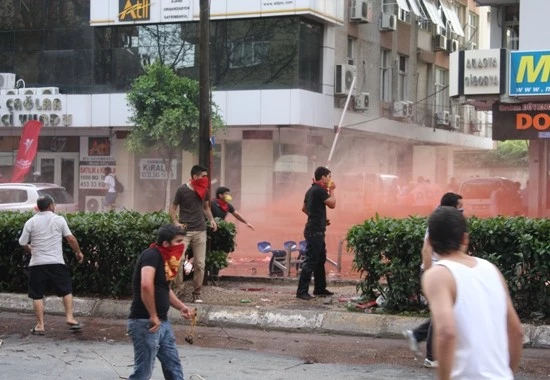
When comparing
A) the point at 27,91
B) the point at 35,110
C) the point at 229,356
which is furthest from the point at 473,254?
the point at 27,91

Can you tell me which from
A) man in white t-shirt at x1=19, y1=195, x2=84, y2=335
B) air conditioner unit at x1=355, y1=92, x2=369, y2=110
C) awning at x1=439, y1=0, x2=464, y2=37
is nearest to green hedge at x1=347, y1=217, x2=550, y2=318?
man in white t-shirt at x1=19, y1=195, x2=84, y2=335

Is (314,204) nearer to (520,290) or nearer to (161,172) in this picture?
(520,290)

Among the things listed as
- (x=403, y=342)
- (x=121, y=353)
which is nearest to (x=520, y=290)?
(x=403, y=342)

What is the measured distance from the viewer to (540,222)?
976cm

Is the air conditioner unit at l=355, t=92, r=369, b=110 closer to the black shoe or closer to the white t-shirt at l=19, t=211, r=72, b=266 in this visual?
the black shoe

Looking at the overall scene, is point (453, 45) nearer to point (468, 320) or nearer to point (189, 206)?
point (189, 206)

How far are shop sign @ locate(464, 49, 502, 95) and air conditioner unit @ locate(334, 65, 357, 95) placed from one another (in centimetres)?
767

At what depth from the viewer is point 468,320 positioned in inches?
148

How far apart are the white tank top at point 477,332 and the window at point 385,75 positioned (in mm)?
31850

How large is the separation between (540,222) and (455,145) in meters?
33.8

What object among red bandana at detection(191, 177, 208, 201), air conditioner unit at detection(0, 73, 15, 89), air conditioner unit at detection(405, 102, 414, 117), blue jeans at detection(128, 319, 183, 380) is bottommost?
blue jeans at detection(128, 319, 183, 380)

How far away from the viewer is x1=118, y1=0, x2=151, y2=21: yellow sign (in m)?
30.8

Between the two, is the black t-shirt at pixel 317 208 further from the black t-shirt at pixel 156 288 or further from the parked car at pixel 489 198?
the parked car at pixel 489 198

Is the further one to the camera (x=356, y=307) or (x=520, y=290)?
(x=356, y=307)
